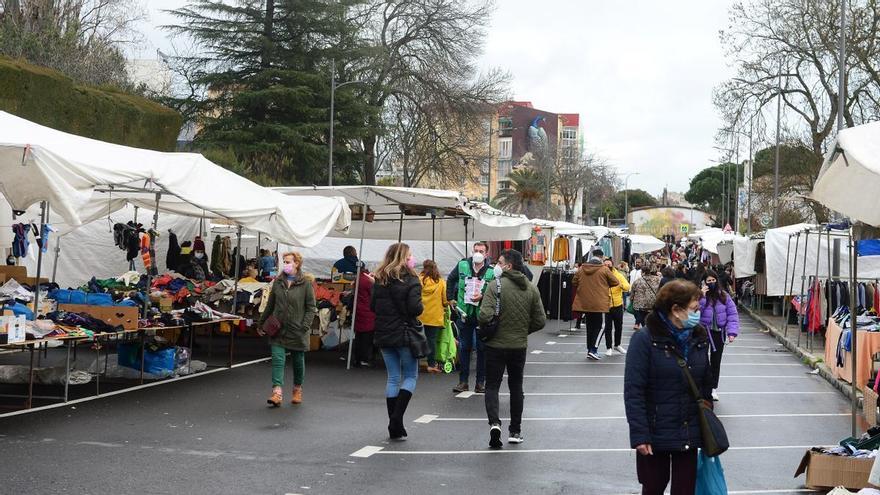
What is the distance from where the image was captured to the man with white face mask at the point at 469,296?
1286cm

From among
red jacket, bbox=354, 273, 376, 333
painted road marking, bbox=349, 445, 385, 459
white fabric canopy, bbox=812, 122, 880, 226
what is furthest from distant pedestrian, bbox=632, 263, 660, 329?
white fabric canopy, bbox=812, 122, 880, 226

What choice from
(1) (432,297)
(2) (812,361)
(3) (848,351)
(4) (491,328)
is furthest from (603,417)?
(2) (812,361)

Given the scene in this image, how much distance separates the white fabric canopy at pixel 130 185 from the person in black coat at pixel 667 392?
636cm

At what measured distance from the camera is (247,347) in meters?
18.0

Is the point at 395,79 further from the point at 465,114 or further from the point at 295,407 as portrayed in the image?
the point at 295,407

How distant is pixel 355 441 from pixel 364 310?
238 inches

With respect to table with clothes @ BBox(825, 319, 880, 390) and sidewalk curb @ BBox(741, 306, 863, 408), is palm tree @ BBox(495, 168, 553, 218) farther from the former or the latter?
table with clothes @ BBox(825, 319, 880, 390)

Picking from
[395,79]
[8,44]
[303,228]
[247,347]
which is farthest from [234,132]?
[303,228]

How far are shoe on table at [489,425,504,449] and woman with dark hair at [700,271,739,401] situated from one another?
4184 mm

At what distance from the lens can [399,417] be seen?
31.8ft

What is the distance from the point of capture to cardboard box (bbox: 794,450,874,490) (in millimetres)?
7680

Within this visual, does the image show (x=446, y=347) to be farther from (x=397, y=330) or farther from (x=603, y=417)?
(x=397, y=330)

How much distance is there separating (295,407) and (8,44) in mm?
22587

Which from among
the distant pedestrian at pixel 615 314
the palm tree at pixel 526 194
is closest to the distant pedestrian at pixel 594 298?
the distant pedestrian at pixel 615 314
